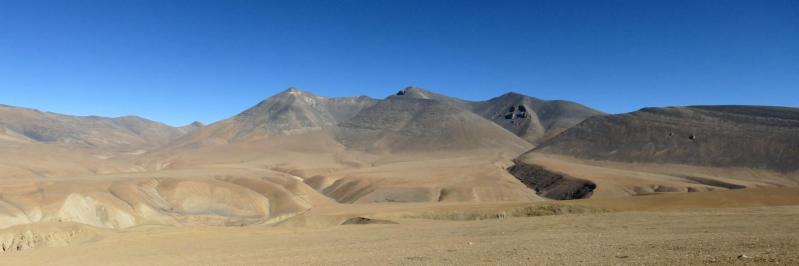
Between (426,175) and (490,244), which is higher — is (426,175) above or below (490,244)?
above

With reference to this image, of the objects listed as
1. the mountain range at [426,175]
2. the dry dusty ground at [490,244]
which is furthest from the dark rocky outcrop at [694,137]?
the dry dusty ground at [490,244]

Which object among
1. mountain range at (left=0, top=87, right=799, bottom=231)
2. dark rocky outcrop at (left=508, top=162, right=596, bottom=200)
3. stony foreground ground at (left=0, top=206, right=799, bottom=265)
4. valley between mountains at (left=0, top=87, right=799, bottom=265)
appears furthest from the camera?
dark rocky outcrop at (left=508, top=162, right=596, bottom=200)

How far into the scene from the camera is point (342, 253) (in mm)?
25062

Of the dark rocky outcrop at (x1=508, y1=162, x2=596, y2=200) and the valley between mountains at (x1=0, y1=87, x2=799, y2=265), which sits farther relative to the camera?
the dark rocky outcrop at (x1=508, y1=162, x2=596, y2=200)

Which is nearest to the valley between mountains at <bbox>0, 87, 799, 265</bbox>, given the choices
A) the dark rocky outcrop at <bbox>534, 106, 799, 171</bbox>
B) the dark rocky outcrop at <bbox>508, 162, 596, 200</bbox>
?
the dark rocky outcrop at <bbox>508, 162, 596, 200</bbox>

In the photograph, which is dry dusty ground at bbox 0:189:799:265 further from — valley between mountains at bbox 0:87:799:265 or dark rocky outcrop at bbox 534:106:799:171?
dark rocky outcrop at bbox 534:106:799:171

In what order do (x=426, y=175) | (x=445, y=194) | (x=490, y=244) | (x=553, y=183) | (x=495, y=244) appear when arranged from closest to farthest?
(x=495, y=244)
(x=490, y=244)
(x=445, y=194)
(x=553, y=183)
(x=426, y=175)

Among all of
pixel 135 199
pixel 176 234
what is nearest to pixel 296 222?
pixel 176 234

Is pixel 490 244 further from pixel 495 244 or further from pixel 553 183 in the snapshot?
pixel 553 183

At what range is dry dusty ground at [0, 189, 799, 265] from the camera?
1888 centimetres

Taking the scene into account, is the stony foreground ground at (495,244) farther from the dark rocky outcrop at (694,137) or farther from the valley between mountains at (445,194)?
the dark rocky outcrop at (694,137)

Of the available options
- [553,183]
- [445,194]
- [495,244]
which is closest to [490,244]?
[495,244]

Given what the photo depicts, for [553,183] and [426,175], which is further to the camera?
[426,175]

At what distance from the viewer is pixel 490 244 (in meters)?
25.2
